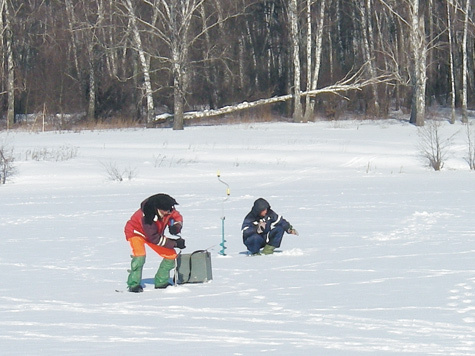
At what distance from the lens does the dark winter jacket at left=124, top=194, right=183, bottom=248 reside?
962 centimetres

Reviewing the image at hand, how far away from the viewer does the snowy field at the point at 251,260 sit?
24.3 ft

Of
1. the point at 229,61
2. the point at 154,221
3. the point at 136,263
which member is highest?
the point at 229,61

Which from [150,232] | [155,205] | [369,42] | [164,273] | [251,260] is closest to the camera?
[155,205]

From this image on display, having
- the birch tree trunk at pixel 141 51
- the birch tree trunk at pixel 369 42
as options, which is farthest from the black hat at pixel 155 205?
the birch tree trunk at pixel 369 42

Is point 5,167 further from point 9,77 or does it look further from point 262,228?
point 9,77

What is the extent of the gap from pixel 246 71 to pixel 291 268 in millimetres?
41348

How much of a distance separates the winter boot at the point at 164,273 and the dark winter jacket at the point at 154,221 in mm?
254

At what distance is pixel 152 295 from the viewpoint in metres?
9.80

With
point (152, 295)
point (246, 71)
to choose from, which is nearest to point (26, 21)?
point (246, 71)

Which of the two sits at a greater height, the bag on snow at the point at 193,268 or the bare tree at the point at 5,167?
the bare tree at the point at 5,167

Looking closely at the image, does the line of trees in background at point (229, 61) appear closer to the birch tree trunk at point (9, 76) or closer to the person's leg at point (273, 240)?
the birch tree trunk at point (9, 76)

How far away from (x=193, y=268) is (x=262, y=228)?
85.4 inches

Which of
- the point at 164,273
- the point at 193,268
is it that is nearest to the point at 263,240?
the point at 193,268

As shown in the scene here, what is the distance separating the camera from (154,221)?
9.77 m
